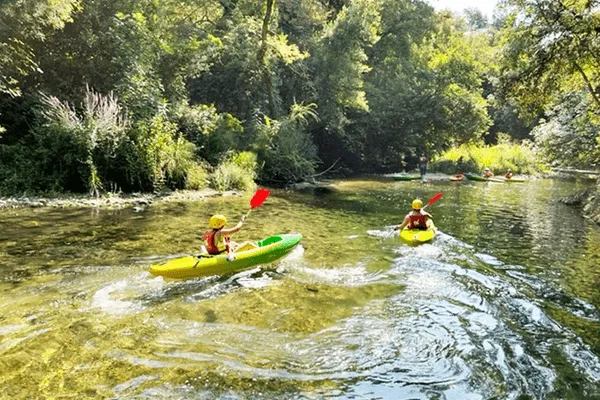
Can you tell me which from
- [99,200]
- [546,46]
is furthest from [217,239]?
[546,46]

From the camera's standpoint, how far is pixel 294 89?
26609 millimetres

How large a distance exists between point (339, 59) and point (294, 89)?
3081mm

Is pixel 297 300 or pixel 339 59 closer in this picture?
pixel 297 300

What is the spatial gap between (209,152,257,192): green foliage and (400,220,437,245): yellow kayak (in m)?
8.34

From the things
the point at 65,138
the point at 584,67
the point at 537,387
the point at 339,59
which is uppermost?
the point at 339,59

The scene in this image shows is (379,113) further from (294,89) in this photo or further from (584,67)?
(584,67)

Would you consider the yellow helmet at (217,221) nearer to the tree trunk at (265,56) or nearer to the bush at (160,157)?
the bush at (160,157)

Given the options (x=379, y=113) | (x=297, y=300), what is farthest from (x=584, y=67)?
(x=379, y=113)

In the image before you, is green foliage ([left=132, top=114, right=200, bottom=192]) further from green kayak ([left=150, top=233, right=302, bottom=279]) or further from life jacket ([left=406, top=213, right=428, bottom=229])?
life jacket ([left=406, top=213, right=428, bottom=229])

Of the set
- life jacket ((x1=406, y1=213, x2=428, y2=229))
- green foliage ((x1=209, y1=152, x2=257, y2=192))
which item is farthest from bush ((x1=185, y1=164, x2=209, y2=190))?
life jacket ((x1=406, y1=213, x2=428, y2=229))

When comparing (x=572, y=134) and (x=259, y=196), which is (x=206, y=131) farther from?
(x=572, y=134)

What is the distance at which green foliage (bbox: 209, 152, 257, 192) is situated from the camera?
16.8m

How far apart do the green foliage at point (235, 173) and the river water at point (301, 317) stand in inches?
234

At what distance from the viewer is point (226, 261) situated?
7.18 meters
